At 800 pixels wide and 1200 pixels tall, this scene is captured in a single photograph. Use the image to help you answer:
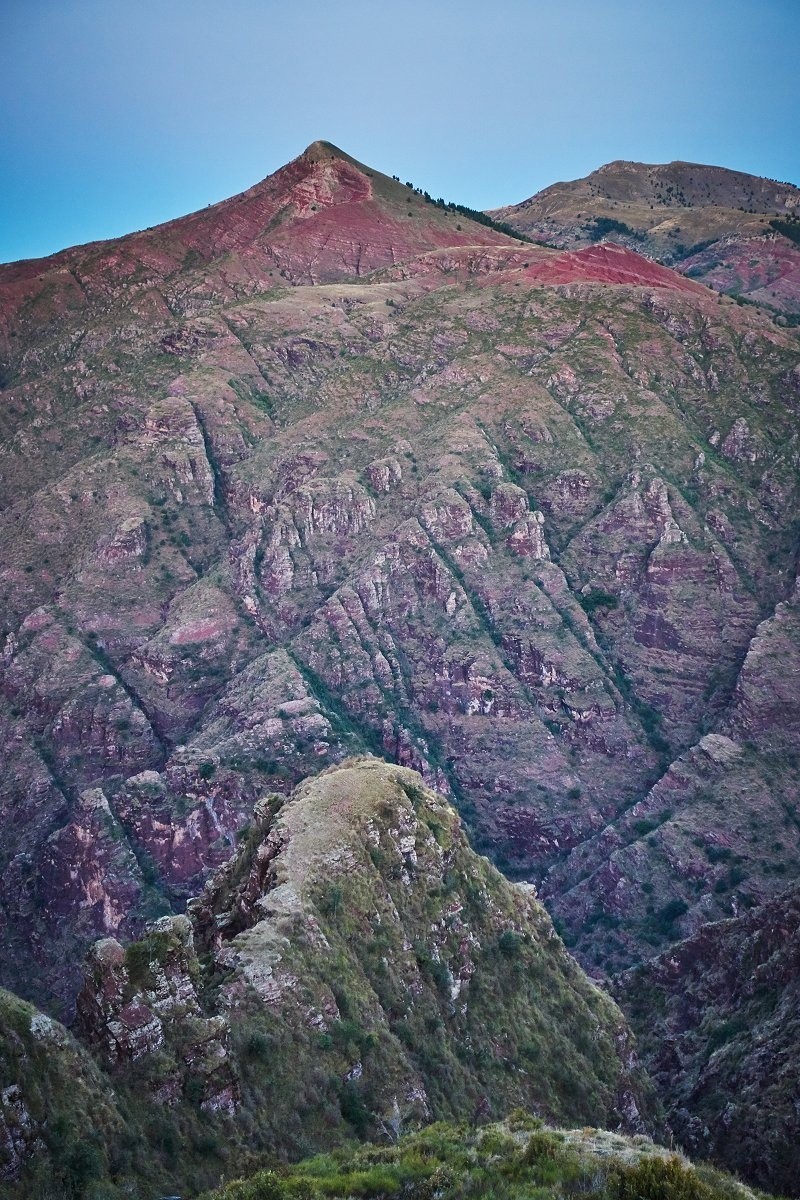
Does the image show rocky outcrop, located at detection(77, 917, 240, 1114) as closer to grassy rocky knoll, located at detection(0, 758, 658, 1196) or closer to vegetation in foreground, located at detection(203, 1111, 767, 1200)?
grassy rocky knoll, located at detection(0, 758, 658, 1196)

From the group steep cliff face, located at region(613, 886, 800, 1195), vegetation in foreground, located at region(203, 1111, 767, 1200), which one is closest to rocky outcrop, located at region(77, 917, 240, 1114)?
vegetation in foreground, located at region(203, 1111, 767, 1200)

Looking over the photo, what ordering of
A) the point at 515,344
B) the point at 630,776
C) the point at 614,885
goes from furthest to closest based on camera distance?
the point at 515,344 → the point at 630,776 → the point at 614,885

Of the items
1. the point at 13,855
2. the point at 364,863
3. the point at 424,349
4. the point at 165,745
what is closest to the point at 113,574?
the point at 165,745

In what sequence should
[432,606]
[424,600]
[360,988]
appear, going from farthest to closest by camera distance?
1. [424,600]
2. [432,606]
3. [360,988]

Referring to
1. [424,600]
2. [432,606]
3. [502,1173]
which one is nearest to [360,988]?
[502,1173]

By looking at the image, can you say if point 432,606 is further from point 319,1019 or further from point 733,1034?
point 319,1019

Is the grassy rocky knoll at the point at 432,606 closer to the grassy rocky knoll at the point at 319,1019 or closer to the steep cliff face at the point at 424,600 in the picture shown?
the steep cliff face at the point at 424,600

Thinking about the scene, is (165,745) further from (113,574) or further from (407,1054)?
(407,1054)
